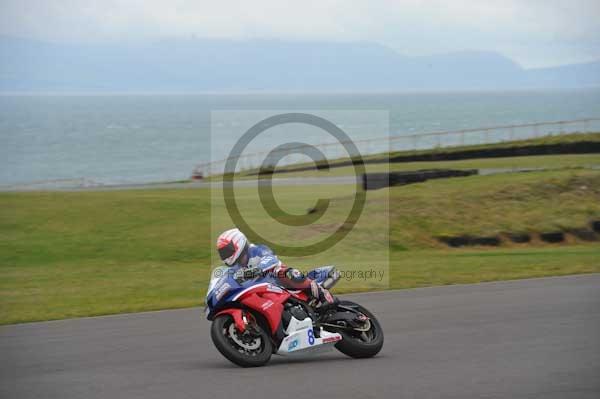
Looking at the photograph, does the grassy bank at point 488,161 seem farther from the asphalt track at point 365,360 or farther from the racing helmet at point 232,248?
the racing helmet at point 232,248

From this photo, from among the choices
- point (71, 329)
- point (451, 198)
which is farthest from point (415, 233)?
point (71, 329)

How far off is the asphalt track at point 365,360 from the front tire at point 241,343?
0.17 metres

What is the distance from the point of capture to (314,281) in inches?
346

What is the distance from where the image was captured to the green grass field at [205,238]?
16.7 metres

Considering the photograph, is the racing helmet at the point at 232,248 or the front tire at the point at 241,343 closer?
the front tire at the point at 241,343

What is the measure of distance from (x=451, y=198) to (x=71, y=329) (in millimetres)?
16718

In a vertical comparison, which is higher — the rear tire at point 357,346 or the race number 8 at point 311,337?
the race number 8 at point 311,337

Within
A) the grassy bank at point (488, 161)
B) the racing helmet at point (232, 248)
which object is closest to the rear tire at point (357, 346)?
the racing helmet at point (232, 248)

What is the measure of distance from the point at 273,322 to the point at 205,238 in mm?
14079

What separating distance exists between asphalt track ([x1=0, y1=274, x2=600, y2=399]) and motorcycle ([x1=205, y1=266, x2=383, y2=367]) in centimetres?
20

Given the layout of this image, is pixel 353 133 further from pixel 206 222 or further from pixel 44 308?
pixel 44 308

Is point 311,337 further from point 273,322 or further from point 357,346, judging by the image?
point 357,346

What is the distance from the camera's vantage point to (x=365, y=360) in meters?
8.62

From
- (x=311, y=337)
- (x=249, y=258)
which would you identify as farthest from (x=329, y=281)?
(x=249, y=258)
